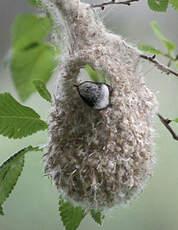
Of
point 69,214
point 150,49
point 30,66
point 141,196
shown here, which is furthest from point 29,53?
point 141,196

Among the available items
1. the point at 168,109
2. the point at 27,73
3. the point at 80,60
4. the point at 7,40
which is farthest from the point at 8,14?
the point at 80,60

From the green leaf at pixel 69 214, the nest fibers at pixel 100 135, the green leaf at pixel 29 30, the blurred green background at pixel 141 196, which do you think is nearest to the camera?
the nest fibers at pixel 100 135

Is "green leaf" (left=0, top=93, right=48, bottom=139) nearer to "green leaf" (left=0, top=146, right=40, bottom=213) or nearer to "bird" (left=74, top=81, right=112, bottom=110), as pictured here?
"green leaf" (left=0, top=146, right=40, bottom=213)

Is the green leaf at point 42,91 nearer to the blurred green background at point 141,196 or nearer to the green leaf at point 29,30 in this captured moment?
the green leaf at point 29,30

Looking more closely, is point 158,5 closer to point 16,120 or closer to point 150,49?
point 150,49

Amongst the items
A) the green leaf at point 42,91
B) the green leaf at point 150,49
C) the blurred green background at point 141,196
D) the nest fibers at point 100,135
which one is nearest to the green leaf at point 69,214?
the nest fibers at point 100,135

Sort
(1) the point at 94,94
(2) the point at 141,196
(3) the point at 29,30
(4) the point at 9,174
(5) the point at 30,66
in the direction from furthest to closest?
(2) the point at 141,196 → (5) the point at 30,66 → (3) the point at 29,30 → (4) the point at 9,174 → (1) the point at 94,94
